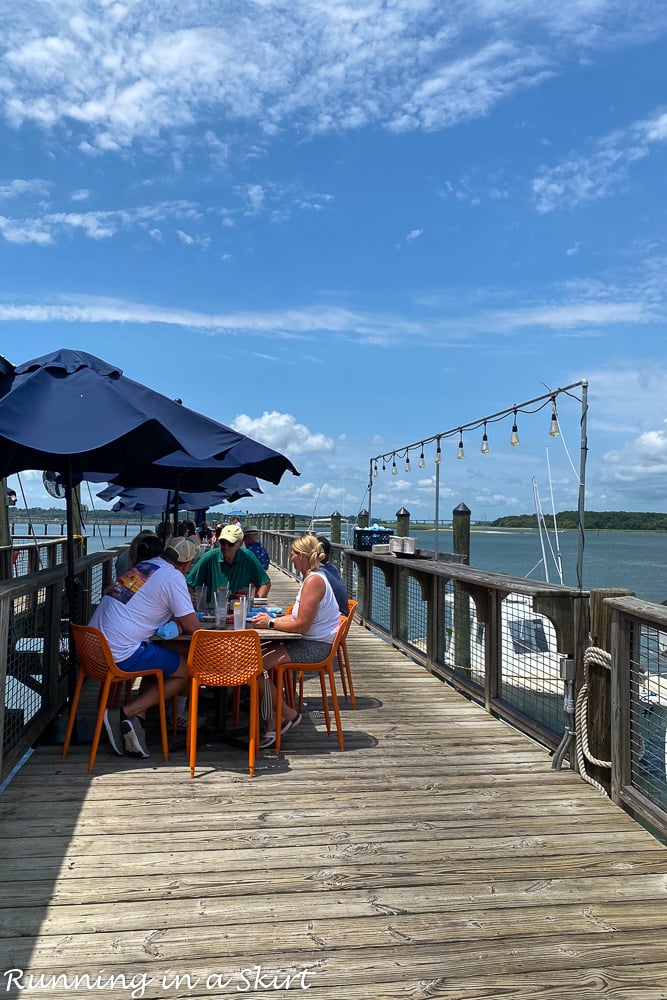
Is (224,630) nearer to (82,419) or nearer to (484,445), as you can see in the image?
(82,419)

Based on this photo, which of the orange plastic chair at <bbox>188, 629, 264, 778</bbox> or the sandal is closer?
the orange plastic chair at <bbox>188, 629, 264, 778</bbox>

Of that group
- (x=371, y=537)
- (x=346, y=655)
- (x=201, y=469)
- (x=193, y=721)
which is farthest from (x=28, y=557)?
(x=193, y=721)

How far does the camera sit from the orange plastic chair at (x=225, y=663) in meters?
3.70

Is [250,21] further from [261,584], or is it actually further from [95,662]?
[95,662]

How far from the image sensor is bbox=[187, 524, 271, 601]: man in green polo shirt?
5.53 metres

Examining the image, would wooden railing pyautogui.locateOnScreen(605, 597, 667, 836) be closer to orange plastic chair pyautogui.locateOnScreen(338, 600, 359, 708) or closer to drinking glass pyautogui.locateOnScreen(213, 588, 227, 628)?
orange plastic chair pyautogui.locateOnScreen(338, 600, 359, 708)

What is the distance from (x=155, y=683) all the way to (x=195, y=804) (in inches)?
35.7

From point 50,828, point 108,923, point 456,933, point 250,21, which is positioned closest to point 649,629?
point 456,933

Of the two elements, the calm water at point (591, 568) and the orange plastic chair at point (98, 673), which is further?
the calm water at point (591, 568)

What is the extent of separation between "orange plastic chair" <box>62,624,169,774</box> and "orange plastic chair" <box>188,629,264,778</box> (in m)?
0.31

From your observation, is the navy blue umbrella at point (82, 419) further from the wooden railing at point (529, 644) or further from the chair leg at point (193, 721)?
the wooden railing at point (529, 644)

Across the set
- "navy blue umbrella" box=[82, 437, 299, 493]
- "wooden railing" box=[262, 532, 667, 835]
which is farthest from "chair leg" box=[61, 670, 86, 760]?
"wooden railing" box=[262, 532, 667, 835]

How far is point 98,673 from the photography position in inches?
151

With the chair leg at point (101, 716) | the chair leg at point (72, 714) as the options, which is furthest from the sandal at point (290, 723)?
the chair leg at point (72, 714)
